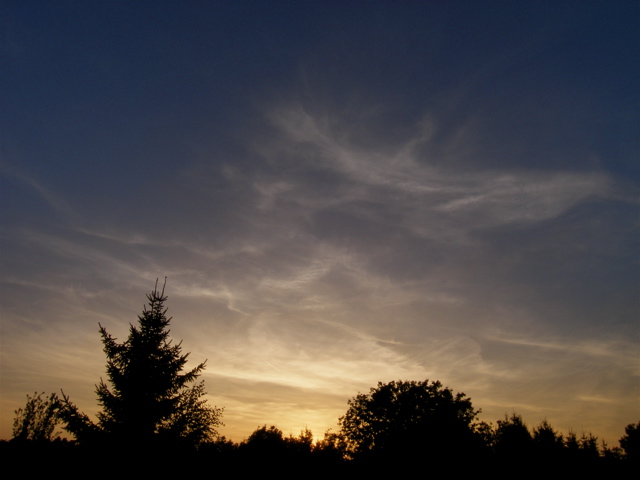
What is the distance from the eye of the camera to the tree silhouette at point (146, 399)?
2023cm

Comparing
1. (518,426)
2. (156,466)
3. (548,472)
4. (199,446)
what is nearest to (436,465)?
(548,472)

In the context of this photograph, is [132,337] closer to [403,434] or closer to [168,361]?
[168,361]

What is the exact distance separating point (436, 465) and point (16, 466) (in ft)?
150

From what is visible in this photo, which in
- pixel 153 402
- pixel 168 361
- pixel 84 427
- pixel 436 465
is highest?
pixel 168 361

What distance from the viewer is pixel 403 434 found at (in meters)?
57.1

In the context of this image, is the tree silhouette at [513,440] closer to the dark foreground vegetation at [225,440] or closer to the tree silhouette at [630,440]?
the dark foreground vegetation at [225,440]

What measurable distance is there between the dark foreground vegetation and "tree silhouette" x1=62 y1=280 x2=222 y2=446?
6cm

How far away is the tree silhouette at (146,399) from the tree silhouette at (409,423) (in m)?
39.6

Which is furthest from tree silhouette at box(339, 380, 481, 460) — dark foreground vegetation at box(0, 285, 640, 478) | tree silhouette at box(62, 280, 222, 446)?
tree silhouette at box(62, 280, 222, 446)

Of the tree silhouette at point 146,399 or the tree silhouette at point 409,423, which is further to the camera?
the tree silhouette at point 409,423

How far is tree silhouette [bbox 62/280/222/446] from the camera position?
797 inches

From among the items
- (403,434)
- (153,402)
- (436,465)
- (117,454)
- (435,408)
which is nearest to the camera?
(117,454)

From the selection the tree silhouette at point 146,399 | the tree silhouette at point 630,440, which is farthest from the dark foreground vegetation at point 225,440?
the tree silhouette at point 630,440

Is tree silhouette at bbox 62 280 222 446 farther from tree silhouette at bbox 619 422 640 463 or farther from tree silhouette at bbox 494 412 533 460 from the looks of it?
tree silhouette at bbox 619 422 640 463
